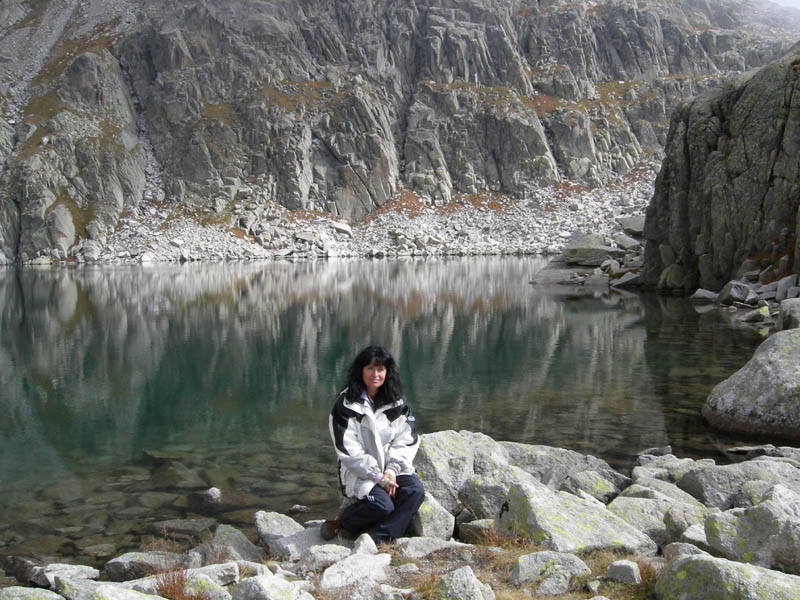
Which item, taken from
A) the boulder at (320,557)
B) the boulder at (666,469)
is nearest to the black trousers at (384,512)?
the boulder at (320,557)

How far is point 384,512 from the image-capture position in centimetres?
795

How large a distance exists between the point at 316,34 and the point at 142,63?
1595 inches

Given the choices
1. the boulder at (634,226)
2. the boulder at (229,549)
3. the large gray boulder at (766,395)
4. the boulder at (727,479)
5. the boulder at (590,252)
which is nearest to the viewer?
the boulder at (229,549)

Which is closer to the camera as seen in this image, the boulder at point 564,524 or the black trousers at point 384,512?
the boulder at point 564,524

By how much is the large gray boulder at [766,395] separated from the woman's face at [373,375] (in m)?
10.3

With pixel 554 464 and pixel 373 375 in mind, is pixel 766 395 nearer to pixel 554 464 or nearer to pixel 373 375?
pixel 554 464

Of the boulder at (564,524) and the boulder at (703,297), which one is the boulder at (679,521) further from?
the boulder at (703,297)

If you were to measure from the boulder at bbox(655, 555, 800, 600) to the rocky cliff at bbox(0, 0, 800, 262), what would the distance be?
390ft

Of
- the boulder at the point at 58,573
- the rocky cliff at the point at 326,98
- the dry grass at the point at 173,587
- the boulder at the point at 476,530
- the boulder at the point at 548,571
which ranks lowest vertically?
the boulder at the point at 58,573

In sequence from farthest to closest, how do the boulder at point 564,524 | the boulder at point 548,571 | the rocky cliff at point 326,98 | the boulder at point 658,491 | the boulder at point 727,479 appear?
the rocky cliff at point 326,98
the boulder at point 727,479
the boulder at point 658,491
the boulder at point 564,524
the boulder at point 548,571

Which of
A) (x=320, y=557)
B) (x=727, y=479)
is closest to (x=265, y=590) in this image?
(x=320, y=557)

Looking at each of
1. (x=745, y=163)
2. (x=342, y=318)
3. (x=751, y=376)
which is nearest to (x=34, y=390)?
(x=342, y=318)

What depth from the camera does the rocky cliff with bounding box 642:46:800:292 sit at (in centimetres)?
3638

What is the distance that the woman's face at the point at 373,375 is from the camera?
8289 mm
